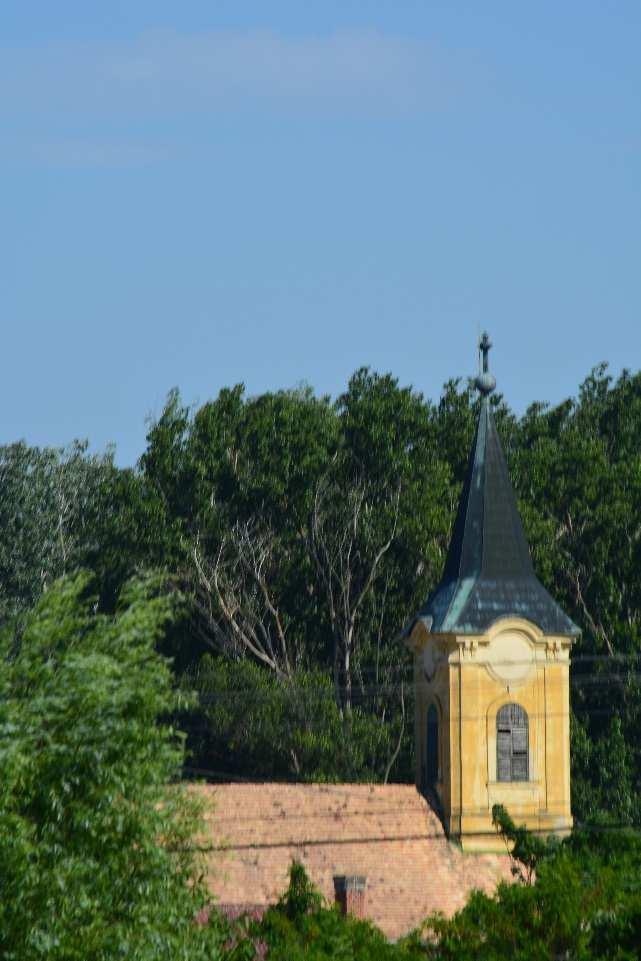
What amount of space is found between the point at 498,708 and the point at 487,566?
2.70 metres

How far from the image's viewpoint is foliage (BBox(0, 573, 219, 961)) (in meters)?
28.4

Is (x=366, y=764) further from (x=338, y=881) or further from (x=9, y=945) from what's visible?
(x=9, y=945)

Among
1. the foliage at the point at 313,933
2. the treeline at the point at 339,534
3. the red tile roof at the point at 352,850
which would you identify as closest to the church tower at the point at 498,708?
the red tile roof at the point at 352,850

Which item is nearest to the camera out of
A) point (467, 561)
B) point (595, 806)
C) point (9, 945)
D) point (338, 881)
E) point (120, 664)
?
point (9, 945)

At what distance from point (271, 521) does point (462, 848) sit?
25.3 metres

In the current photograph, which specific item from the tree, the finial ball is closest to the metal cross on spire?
the finial ball

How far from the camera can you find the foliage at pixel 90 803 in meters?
28.4

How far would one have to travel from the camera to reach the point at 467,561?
4684 centimetres

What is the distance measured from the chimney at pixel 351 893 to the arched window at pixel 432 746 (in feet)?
10.2

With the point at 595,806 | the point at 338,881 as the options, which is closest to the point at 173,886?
the point at 338,881

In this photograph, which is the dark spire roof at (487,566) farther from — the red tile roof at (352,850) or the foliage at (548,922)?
the foliage at (548,922)

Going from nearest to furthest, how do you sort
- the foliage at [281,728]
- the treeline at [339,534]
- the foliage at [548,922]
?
the foliage at [548,922] → the foliage at [281,728] → the treeline at [339,534]

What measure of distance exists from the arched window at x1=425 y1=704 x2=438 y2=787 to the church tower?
0.15ft

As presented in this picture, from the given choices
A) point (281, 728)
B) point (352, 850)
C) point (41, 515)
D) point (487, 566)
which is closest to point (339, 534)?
point (281, 728)
